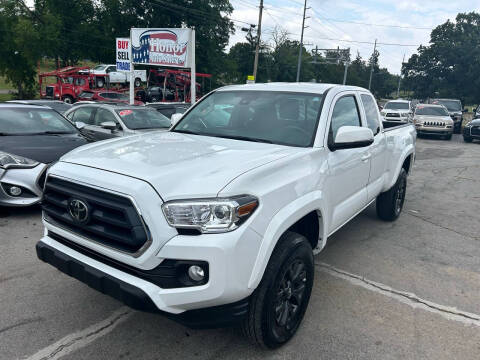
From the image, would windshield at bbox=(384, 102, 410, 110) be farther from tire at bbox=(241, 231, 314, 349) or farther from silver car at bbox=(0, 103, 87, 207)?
tire at bbox=(241, 231, 314, 349)

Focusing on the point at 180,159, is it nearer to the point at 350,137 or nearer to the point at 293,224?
the point at 293,224

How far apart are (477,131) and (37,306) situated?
18791 millimetres

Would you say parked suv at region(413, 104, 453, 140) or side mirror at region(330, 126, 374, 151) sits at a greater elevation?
side mirror at region(330, 126, 374, 151)

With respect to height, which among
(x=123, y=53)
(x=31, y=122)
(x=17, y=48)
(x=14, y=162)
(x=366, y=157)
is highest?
(x=17, y=48)

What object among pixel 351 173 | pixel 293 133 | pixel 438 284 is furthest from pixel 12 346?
pixel 438 284

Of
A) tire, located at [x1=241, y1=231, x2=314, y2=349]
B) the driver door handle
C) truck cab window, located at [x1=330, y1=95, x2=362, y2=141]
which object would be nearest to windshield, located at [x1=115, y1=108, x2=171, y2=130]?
truck cab window, located at [x1=330, y1=95, x2=362, y2=141]

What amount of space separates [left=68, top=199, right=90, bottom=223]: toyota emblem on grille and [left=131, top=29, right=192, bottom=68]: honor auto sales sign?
37.3ft

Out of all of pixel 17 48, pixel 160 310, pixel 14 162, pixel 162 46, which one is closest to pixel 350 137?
pixel 160 310

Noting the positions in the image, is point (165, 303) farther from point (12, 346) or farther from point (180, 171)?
point (12, 346)

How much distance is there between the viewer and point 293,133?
327cm

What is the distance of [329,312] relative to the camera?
10.5 feet

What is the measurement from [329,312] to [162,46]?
1214cm

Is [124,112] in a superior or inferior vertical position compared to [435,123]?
superior

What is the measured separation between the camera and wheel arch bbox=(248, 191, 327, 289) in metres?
2.24
